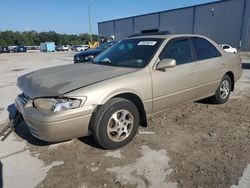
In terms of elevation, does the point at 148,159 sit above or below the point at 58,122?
below

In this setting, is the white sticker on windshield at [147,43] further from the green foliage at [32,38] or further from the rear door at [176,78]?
the green foliage at [32,38]

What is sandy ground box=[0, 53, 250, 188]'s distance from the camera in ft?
9.11

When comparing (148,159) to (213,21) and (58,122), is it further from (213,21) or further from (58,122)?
(213,21)

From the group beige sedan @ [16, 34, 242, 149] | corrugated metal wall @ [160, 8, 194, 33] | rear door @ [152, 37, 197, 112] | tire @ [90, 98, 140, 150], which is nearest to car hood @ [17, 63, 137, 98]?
beige sedan @ [16, 34, 242, 149]

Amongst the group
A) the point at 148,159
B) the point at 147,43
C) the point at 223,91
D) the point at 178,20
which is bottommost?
the point at 148,159

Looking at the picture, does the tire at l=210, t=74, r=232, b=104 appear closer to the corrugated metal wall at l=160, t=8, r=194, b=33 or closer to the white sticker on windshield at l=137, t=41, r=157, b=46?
the white sticker on windshield at l=137, t=41, r=157, b=46

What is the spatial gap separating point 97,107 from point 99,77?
1.58ft

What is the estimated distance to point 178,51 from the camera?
4.32 metres

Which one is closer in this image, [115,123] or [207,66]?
[115,123]

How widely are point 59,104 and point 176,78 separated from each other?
6.64 feet

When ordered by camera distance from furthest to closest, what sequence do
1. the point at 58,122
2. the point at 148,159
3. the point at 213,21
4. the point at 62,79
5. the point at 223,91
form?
the point at 213,21, the point at 223,91, the point at 62,79, the point at 148,159, the point at 58,122

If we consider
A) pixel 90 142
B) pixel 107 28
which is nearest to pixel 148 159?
pixel 90 142

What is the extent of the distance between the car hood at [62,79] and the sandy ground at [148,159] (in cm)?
88

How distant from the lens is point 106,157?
3295 mm
